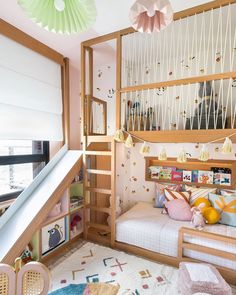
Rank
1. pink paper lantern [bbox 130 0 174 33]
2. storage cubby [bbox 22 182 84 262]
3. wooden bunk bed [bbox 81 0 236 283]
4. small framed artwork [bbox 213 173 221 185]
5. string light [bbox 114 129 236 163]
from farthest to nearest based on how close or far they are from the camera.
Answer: small framed artwork [bbox 213 173 221 185]
storage cubby [bbox 22 182 84 262]
wooden bunk bed [bbox 81 0 236 283]
string light [bbox 114 129 236 163]
pink paper lantern [bbox 130 0 174 33]

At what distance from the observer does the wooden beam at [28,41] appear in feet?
6.73

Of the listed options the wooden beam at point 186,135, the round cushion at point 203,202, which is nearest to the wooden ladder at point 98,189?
the wooden beam at point 186,135

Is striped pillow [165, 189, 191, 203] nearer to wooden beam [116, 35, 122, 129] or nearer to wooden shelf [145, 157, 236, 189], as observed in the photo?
wooden shelf [145, 157, 236, 189]

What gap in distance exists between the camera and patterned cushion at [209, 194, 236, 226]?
95.7 inches

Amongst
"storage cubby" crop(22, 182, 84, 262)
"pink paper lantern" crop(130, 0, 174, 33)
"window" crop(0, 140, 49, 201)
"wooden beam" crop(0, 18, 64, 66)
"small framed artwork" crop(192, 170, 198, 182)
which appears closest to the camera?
"pink paper lantern" crop(130, 0, 174, 33)

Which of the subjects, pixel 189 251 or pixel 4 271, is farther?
pixel 189 251

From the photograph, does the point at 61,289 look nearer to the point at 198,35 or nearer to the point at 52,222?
the point at 52,222

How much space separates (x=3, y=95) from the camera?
2.08 metres

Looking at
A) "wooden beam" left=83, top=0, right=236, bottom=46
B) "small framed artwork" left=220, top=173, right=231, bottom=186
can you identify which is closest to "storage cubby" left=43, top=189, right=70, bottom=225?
"wooden beam" left=83, top=0, right=236, bottom=46

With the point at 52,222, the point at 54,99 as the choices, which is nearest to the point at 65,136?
the point at 54,99

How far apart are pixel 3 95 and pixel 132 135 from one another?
1.51 metres

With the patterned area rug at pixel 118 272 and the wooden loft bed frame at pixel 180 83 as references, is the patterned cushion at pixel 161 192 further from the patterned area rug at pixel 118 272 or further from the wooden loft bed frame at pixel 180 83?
the wooden loft bed frame at pixel 180 83

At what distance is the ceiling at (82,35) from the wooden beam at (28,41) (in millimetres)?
45

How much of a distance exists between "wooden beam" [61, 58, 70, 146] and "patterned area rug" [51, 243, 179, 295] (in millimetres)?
1668
